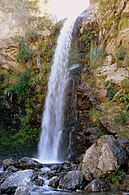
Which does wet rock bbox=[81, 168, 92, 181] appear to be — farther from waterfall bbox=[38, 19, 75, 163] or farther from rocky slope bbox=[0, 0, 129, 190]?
waterfall bbox=[38, 19, 75, 163]

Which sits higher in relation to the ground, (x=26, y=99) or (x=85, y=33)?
(x=85, y=33)

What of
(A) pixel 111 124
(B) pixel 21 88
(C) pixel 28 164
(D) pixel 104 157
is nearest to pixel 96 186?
(D) pixel 104 157

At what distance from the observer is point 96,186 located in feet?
29.5

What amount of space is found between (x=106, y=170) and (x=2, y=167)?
438cm

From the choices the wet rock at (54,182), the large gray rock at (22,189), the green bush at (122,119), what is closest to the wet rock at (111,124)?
the green bush at (122,119)

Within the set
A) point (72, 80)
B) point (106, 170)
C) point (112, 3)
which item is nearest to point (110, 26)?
point (112, 3)

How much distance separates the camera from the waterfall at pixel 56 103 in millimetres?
13822

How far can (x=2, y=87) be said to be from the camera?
1725 cm

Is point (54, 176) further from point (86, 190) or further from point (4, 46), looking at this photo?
point (4, 46)

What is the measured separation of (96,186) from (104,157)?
1.27 m

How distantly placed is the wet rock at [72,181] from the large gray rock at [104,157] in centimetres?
61

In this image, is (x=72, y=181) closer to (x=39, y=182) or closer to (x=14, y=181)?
(x=39, y=182)

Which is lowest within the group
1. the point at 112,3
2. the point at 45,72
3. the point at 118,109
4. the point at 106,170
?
the point at 106,170

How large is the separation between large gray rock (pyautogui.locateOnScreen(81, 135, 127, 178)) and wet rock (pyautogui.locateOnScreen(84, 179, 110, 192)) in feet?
1.47
